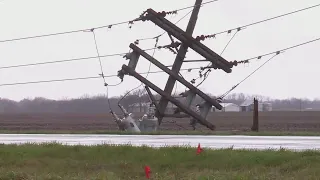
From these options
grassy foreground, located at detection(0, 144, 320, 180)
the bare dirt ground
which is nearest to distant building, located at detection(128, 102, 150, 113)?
the bare dirt ground

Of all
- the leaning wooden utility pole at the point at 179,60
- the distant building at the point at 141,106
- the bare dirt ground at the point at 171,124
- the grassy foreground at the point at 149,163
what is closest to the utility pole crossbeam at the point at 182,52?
the leaning wooden utility pole at the point at 179,60

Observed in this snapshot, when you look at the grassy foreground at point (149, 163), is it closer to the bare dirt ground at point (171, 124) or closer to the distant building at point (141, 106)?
the distant building at point (141, 106)

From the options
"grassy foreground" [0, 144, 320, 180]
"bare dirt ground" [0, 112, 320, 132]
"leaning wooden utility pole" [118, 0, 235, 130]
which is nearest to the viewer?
"grassy foreground" [0, 144, 320, 180]

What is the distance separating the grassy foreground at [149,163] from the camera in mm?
10773

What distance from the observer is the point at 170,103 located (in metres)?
25.6

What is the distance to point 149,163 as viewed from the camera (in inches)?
494

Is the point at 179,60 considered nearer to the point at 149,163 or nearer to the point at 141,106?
the point at 149,163

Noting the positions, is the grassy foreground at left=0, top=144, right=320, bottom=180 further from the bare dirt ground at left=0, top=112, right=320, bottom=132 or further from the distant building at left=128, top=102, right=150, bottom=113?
the bare dirt ground at left=0, top=112, right=320, bottom=132

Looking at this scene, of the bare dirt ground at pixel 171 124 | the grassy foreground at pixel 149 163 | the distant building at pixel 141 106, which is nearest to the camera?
the grassy foreground at pixel 149 163

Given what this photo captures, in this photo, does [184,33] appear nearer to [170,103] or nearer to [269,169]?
[170,103]

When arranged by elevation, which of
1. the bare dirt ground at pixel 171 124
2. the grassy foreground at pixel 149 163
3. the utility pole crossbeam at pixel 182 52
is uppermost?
the utility pole crossbeam at pixel 182 52

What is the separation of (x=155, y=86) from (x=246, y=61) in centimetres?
393

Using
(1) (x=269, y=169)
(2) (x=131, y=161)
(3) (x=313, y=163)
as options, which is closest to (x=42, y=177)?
(2) (x=131, y=161)

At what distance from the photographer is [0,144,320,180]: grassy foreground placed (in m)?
10.8
